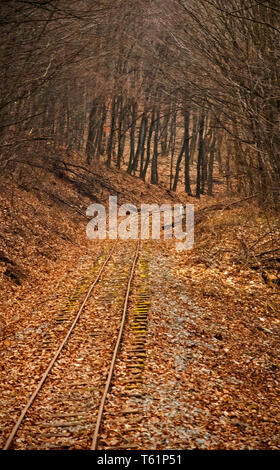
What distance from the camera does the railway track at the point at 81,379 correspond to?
19.1 ft

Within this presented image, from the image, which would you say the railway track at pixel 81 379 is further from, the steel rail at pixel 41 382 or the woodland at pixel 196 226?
the woodland at pixel 196 226

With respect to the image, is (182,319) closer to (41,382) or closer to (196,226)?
(41,382)

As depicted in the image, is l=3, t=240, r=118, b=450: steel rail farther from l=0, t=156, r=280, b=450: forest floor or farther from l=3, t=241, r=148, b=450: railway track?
l=0, t=156, r=280, b=450: forest floor

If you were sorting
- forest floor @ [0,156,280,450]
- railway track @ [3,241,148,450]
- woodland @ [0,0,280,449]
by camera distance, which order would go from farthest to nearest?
woodland @ [0,0,280,449] < forest floor @ [0,156,280,450] < railway track @ [3,241,148,450]

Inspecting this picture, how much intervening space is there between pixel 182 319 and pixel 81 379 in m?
3.61

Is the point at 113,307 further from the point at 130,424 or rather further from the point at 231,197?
the point at 231,197

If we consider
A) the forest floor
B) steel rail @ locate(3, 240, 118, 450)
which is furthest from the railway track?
the forest floor

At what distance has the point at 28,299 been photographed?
40.3ft

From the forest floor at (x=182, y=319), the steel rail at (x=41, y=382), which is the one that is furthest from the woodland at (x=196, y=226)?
the steel rail at (x=41, y=382)

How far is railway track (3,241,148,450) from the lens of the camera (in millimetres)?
5820

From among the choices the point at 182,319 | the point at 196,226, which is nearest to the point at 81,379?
the point at 182,319

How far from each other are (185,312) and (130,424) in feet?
16.4

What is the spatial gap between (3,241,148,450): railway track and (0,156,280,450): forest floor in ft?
0.75

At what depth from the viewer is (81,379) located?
7.46 meters
